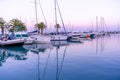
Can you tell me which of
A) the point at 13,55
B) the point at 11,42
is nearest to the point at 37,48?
the point at 11,42

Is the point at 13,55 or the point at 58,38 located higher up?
the point at 58,38

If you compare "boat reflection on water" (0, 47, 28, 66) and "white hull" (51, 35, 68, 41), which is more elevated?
"white hull" (51, 35, 68, 41)

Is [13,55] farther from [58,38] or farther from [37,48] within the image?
[58,38]

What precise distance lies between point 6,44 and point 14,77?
2219 centimetres

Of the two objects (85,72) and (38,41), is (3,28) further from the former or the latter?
(85,72)

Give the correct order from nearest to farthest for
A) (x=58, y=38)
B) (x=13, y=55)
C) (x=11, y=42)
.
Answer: (x=13, y=55) < (x=11, y=42) < (x=58, y=38)

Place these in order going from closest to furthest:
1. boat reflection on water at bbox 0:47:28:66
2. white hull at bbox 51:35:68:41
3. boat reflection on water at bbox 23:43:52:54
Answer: boat reflection on water at bbox 0:47:28:66
boat reflection on water at bbox 23:43:52:54
white hull at bbox 51:35:68:41

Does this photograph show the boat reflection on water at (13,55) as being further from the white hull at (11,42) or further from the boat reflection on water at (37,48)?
the white hull at (11,42)

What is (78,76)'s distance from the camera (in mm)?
11773

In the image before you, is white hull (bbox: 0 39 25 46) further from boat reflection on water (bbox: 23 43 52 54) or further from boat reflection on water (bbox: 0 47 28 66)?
boat reflection on water (bbox: 0 47 28 66)

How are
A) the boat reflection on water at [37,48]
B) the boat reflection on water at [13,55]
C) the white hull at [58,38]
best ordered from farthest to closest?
the white hull at [58,38] → the boat reflection on water at [37,48] → the boat reflection on water at [13,55]

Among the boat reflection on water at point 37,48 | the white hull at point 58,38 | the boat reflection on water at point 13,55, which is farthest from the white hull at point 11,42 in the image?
the white hull at point 58,38

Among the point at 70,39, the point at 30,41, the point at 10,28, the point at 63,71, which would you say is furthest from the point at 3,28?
the point at 63,71

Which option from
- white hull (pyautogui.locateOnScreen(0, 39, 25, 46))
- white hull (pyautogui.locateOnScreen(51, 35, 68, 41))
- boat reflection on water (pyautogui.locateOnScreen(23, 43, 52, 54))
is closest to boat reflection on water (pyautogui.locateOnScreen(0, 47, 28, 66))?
boat reflection on water (pyautogui.locateOnScreen(23, 43, 52, 54))
